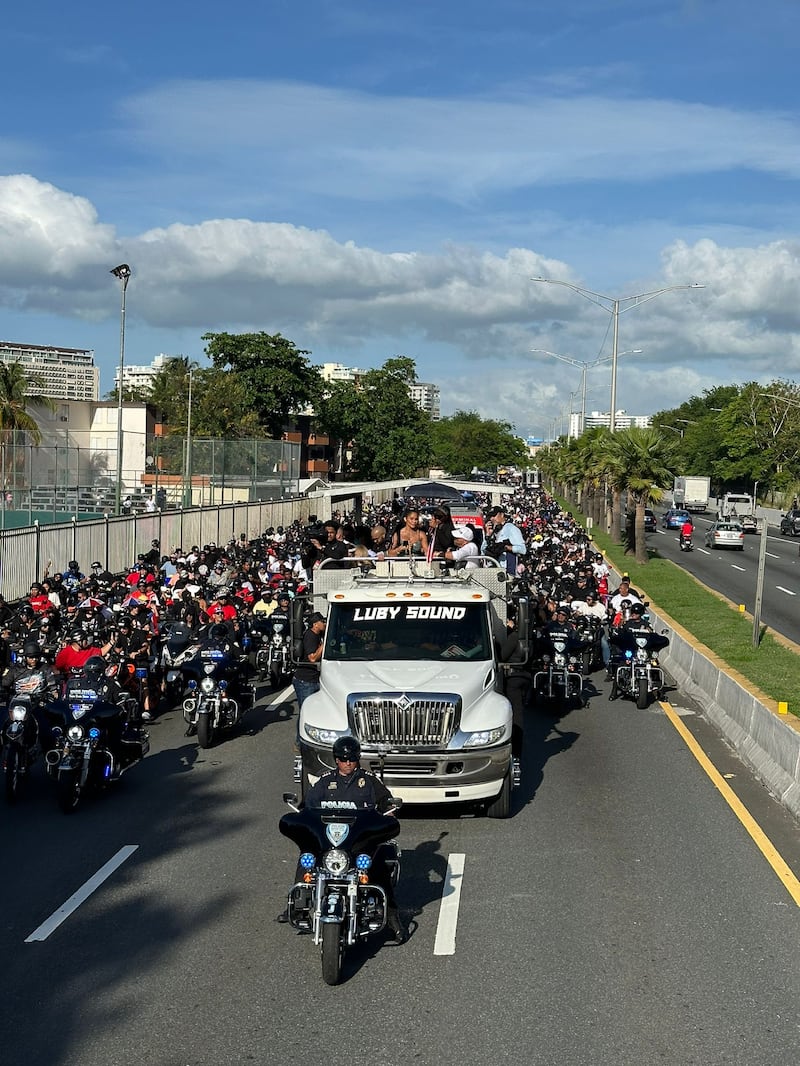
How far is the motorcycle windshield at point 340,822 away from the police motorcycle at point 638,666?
1197cm

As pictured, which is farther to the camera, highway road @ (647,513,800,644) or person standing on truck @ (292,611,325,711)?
highway road @ (647,513,800,644)

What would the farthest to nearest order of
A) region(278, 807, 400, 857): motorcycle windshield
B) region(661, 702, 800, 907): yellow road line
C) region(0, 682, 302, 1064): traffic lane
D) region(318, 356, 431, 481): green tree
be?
region(318, 356, 431, 481): green tree
region(661, 702, 800, 907): yellow road line
region(278, 807, 400, 857): motorcycle windshield
region(0, 682, 302, 1064): traffic lane

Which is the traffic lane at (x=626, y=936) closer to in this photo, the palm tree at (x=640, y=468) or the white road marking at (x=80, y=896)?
the white road marking at (x=80, y=896)

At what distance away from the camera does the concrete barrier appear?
1345 cm

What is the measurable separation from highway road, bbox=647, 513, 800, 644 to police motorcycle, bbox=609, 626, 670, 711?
1003 cm

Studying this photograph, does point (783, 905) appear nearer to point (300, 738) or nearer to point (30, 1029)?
point (300, 738)

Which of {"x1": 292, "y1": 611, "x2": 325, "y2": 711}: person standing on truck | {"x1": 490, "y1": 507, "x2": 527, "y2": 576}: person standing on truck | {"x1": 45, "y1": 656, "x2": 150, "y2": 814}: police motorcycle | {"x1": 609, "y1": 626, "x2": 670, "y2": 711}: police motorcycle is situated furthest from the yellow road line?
{"x1": 490, "y1": 507, "x2": 527, "y2": 576}: person standing on truck

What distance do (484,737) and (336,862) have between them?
382 cm

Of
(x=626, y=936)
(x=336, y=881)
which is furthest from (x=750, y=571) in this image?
(x=336, y=881)

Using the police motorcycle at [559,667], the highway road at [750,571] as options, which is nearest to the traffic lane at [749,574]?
the highway road at [750,571]

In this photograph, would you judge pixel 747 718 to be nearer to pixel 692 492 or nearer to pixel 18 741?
pixel 18 741

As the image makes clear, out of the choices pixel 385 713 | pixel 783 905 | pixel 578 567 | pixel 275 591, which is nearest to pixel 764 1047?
pixel 783 905

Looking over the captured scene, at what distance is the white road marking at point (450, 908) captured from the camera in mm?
8828

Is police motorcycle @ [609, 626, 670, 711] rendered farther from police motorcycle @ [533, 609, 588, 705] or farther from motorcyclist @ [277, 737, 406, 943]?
motorcyclist @ [277, 737, 406, 943]
